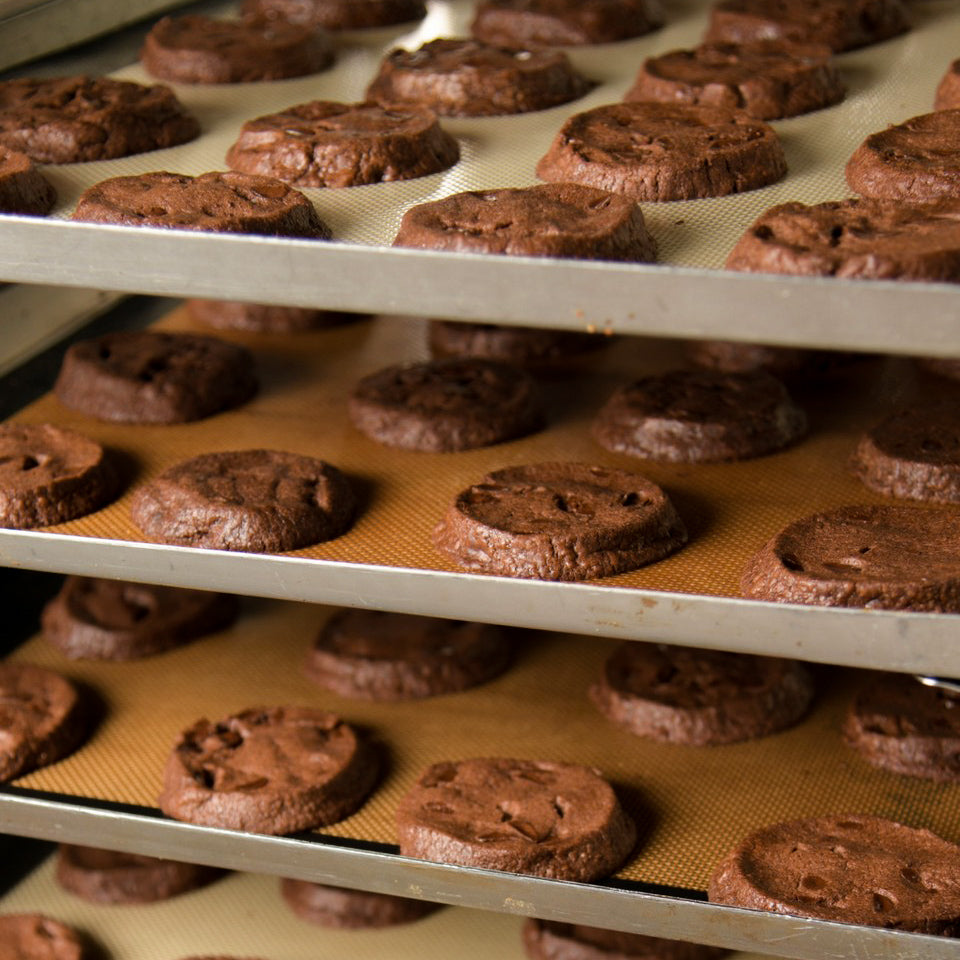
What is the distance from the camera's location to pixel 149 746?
239 centimetres


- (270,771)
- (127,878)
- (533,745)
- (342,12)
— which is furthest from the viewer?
(342,12)

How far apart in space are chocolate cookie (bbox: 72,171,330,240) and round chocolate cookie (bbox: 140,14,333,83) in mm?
584

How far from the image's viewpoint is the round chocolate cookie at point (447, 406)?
2.36 metres

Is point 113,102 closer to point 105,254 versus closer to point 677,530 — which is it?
point 105,254

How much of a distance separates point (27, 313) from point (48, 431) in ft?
2.16

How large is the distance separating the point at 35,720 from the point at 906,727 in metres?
1.43

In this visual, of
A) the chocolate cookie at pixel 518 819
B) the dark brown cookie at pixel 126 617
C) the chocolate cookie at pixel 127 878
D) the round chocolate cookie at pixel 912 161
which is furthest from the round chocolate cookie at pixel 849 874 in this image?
the dark brown cookie at pixel 126 617

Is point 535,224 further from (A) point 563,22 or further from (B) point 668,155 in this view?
(A) point 563,22

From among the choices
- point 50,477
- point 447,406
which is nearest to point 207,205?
point 50,477

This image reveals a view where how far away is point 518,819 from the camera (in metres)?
2.07

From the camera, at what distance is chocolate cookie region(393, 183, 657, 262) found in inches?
68.7

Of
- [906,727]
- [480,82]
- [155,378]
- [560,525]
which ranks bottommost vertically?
[906,727]

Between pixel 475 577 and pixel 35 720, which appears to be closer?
pixel 475 577

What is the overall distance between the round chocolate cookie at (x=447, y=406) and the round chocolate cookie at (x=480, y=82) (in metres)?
0.46
